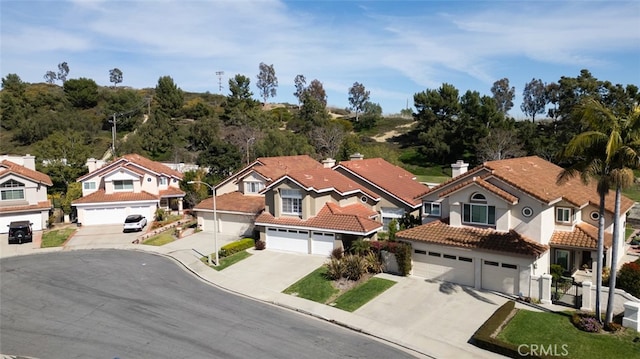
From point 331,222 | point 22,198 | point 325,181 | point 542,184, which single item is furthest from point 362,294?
point 22,198

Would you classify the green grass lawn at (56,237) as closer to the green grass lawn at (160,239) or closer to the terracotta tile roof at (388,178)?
the green grass lawn at (160,239)

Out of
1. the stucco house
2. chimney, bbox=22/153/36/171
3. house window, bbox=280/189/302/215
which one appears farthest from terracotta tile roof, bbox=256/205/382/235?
chimney, bbox=22/153/36/171

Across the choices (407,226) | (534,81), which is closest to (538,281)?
(407,226)

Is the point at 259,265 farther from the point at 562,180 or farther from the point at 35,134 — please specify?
the point at 35,134

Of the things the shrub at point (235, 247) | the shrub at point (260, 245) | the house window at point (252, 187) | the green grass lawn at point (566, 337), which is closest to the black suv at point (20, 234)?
the shrub at point (235, 247)

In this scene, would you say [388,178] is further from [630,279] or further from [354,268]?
[630,279]

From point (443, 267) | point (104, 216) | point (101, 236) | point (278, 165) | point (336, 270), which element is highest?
point (278, 165)

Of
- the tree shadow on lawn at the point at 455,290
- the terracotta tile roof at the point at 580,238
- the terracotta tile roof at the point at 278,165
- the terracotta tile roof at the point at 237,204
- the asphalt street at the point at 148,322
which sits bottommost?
the asphalt street at the point at 148,322
